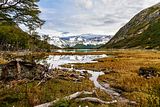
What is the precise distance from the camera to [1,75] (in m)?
28.8

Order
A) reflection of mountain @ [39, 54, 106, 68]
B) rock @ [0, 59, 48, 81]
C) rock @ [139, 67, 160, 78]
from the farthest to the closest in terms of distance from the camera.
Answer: reflection of mountain @ [39, 54, 106, 68]
rock @ [139, 67, 160, 78]
rock @ [0, 59, 48, 81]

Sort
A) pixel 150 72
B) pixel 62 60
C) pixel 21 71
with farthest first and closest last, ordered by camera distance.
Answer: pixel 62 60
pixel 150 72
pixel 21 71

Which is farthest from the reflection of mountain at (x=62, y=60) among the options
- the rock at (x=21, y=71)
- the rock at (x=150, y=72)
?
the rock at (x=21, y=71)

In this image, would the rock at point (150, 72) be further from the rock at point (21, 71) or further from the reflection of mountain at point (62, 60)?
the reflection of mountain at point (62, 60)

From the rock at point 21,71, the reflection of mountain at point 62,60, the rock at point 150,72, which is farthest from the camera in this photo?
the reflection of mountain at point 62,60

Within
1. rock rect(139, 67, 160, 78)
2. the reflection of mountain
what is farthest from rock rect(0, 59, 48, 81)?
the reflection of mountain

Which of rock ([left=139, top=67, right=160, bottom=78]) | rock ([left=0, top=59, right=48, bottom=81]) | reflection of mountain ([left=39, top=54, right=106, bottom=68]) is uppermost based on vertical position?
rock ([left=0, top=59, right=48, bottom=81])

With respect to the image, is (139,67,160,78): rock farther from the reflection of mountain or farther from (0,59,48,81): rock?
the reflection of mountain

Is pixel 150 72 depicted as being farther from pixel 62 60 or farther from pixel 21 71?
pixel 62 60

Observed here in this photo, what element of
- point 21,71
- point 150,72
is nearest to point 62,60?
point 150,72

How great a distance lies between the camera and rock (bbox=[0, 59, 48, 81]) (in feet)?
91.9

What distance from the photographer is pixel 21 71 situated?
28.8 m

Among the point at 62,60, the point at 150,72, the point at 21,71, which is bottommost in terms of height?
the point at 62,60

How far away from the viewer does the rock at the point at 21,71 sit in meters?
28.0
